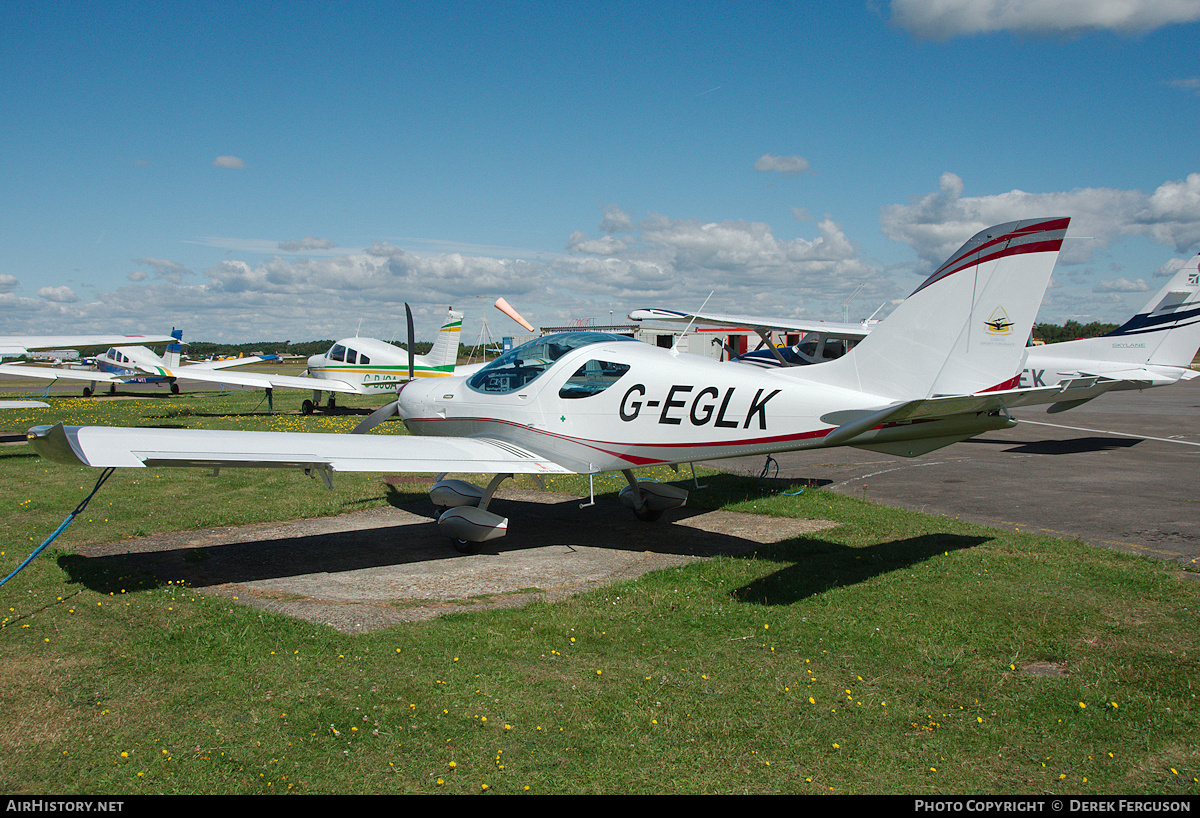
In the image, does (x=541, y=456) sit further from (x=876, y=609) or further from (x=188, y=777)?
(x=188, y=777)

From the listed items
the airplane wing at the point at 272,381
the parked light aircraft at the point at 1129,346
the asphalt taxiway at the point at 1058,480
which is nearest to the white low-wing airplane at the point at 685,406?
the asphalt taxiway at the point at 1058,480

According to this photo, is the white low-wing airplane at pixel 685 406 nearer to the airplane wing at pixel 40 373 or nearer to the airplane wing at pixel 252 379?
the airplane wing at pixel 252 379

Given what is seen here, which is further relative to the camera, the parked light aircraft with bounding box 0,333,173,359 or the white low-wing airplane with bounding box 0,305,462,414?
the white low-wing airplane with bounding box 0,305,462,414

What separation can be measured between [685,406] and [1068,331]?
342 feet

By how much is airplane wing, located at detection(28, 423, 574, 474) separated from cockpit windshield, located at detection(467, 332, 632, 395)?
756 millimetres

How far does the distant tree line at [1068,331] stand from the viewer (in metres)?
86.9

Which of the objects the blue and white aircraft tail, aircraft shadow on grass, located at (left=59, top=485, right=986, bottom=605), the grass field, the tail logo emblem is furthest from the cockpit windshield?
the blue and white aircraft tail

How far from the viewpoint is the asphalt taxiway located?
9.35 m

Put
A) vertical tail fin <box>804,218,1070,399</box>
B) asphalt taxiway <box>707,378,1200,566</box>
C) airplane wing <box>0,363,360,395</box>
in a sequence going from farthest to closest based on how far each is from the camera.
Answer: airplane wing <box>0,363,360,395</box>
asphalt taxiway <box>707,378,1200,566</box>
vertical tail fin <box>804,218,1070,399</box>

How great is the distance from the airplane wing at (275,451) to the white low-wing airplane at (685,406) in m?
0.02

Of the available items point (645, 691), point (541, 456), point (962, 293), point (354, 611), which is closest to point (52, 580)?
point (354, 611)

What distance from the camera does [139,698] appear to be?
180 inches

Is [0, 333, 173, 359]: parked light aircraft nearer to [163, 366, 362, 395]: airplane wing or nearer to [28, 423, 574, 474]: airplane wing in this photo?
[163, 366, 362, 395]: airplane wing
